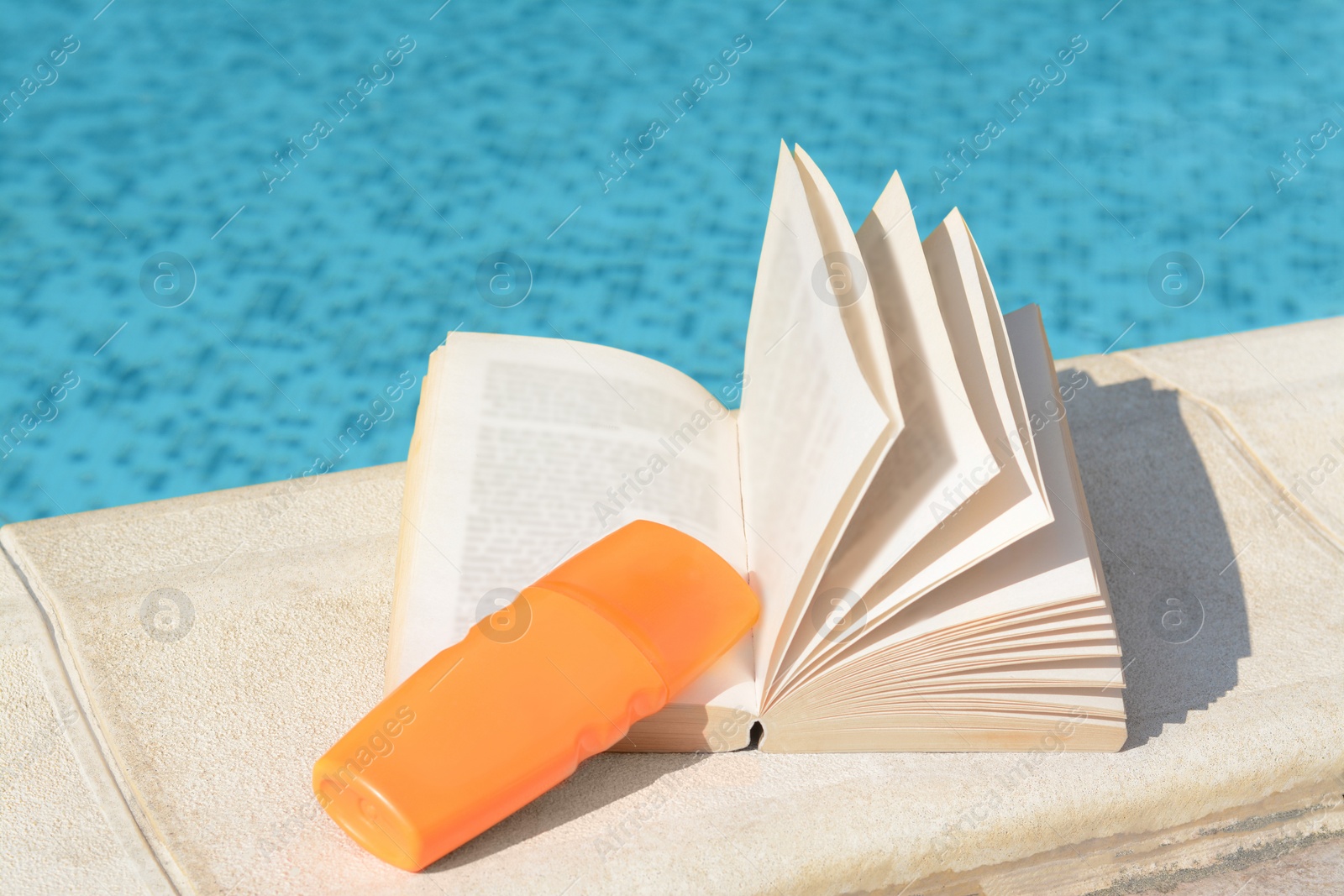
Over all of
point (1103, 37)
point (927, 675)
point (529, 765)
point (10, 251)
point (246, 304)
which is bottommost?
point (10, 251)

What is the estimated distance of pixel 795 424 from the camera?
3.76 ft

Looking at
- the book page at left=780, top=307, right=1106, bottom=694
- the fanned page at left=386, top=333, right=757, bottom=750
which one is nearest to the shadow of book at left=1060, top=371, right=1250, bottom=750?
the book page at left=780, top=307, right=1106, bottom=694

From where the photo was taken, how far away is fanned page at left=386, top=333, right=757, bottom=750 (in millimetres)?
1140

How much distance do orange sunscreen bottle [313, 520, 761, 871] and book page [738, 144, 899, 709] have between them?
2.7 inches

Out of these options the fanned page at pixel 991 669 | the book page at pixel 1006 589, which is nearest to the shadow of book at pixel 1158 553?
the fanned page at pixel 991 669

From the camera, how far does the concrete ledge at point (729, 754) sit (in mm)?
1046

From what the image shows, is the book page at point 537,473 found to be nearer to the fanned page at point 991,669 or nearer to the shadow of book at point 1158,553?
the fanned page at point 991,669

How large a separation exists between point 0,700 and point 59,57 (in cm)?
281

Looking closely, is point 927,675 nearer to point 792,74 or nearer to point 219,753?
point 219,753

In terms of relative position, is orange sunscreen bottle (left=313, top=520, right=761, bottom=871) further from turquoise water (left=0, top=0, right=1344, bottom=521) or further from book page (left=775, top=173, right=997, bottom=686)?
turquoise water (left=0, top=0, right=1344, bottom=521)

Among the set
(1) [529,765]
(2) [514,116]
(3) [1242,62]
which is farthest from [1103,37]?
(1) [529,765]

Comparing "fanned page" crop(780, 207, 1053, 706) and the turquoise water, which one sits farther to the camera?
the turquoise water

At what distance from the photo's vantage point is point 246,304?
2.62 meters

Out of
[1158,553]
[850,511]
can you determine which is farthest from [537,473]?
[1158,553]
